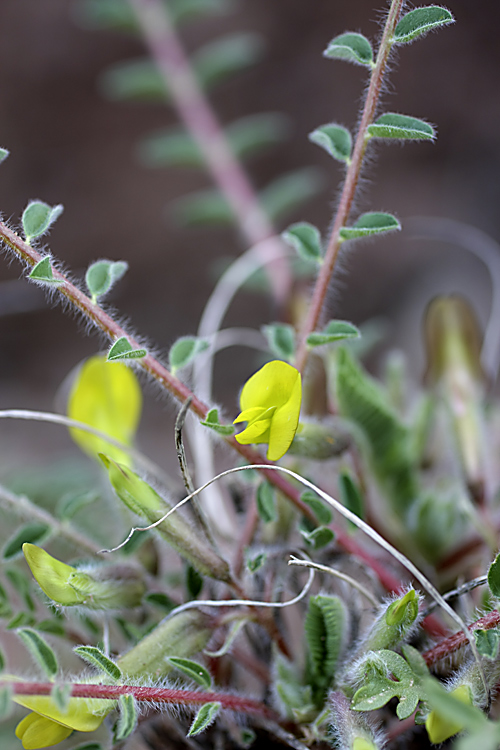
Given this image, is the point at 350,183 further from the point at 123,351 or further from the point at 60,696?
the point at 60,696

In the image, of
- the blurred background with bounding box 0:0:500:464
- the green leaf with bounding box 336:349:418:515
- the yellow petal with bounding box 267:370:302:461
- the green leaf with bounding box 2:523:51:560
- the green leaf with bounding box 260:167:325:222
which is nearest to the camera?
the yellow petal with bounding box 267:370:302:461

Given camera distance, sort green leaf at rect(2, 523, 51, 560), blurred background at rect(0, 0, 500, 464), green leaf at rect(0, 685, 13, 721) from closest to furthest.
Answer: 1. green leaf at rect(0, 685, 13, 721)
2. green leaf at rect(2, 523, 51, 560)
3. blurred background at rect(0, 0, 500, 464)

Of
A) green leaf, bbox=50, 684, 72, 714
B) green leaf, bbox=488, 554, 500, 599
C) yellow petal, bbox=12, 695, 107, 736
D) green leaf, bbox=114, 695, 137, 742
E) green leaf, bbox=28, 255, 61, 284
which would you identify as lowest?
green leaf, bbox=488, 554, 500, 599

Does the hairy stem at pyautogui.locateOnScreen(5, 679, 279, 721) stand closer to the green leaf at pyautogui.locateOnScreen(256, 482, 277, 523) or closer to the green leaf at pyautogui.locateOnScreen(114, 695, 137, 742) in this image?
the green leaf at pyautogui.locateOnScreen(114, 695, 137, 742)

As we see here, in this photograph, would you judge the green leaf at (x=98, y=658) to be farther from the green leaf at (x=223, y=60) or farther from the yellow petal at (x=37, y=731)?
the green leaf at (x=223, y=60)

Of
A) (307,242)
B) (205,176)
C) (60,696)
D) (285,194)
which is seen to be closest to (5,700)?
(60,696)

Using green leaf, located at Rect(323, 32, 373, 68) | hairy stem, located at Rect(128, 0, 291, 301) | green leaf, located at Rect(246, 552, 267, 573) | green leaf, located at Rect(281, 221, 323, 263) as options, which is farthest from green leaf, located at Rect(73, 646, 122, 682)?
hairy stem, located at Rect(128, 0, 291, 301)

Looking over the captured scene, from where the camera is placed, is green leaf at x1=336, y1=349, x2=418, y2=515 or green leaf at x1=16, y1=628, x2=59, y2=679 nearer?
green leaf at x1=16, y1=628, x2=59, y2=679

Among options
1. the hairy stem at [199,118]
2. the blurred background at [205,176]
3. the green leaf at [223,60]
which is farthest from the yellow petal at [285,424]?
the blurred background at [205,176]

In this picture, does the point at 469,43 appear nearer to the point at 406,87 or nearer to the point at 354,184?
the point at 406,87
